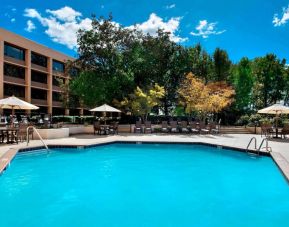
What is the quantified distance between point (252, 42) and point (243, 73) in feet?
11.6

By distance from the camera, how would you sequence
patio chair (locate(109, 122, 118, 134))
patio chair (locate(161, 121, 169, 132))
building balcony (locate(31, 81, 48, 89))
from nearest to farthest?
patio chair (locate(109, 122, 118, 134))
patio chair (locate(161, 121, 169, 132))
building balcony (locate(31, 81, 48, 89))

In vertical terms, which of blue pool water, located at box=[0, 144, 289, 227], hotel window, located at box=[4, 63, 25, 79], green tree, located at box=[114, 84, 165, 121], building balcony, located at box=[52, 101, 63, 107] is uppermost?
hotel window, located at box=[4, 63, 25, 79]

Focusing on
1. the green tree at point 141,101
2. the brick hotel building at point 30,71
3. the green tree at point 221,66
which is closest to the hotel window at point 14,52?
the brick hotel building at point 30,71

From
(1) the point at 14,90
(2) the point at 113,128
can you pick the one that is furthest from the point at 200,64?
(1) the point at 14,90

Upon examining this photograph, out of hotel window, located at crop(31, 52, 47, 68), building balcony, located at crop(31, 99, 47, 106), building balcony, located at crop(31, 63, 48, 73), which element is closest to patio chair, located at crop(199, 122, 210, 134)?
building balcony, located at crop(31, 99, 47, 106)

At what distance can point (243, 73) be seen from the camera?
31.8m

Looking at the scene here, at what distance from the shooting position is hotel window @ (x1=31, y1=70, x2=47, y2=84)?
39.7 metres

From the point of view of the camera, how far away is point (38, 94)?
41.0m

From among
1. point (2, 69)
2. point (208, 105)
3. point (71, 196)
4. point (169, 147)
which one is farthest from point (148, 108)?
point (2, 69)

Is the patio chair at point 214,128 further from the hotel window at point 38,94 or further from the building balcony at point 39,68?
the hotel window at point 38,94

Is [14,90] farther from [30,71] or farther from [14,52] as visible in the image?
[14,52]

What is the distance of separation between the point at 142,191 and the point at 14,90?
108 ft

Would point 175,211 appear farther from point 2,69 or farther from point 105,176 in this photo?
point 2,69

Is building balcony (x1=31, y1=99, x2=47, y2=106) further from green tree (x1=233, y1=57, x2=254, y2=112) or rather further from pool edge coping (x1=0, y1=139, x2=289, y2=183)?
green tree (x1=233, y1=57, x2=254, y2=112)
